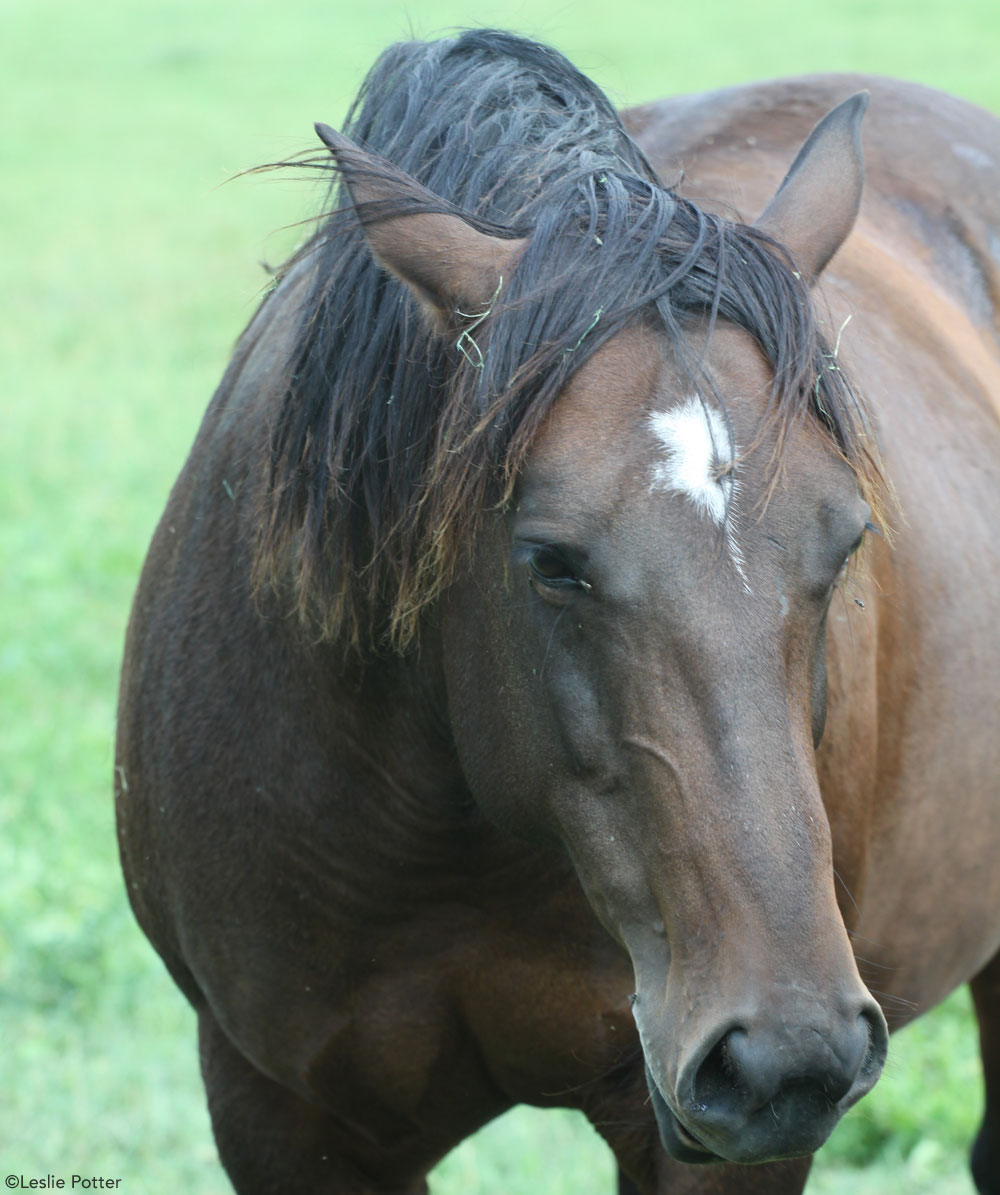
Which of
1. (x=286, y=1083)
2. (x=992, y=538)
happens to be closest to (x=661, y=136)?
(x=992, y=538)

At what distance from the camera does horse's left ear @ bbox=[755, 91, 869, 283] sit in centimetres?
208

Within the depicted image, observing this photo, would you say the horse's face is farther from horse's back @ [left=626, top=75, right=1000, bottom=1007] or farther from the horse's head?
horse's back @ [left=626, top=75, right=1000, bottom=1007]

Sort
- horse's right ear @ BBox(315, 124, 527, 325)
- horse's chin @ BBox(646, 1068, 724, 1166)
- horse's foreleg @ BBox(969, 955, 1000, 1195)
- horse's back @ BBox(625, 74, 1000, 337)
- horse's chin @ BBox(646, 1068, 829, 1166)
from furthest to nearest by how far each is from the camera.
→ horse's foreleg @ BBox(969, 955, 1000, 1195)
horse's back @ BBox(625, 74, 1000, 337)
horse's right ear @ BBox(315, 124, 527, 325)
horse's chin @ BBox(646, 1068, 724, 1166)
horse's chin @ BBox(646, 1068, 829, 1166)

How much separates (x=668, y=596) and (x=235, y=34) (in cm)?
2408

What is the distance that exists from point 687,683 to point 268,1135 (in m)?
1.35

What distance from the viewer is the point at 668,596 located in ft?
5.57

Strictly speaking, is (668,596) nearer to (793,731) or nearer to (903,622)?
(793,731)

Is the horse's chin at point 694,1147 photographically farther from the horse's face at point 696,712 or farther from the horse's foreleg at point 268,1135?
the horse's foreleg at point 268,1135

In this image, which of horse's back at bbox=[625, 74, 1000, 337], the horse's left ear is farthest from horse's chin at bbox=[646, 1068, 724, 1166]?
horse's back at bbox=[625, 74, 1000, 337]

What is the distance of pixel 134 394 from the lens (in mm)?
10430

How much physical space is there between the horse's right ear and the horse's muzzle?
95 centimetres

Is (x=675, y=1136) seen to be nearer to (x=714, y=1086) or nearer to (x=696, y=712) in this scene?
(x=714, y=1086)

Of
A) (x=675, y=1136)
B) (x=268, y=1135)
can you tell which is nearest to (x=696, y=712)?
(x=675, y=1136)

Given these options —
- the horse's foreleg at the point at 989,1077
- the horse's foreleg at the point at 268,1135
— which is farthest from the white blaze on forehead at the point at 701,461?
the horse's foreleg at the point at 989,1077
